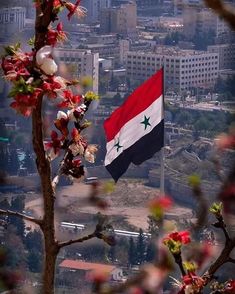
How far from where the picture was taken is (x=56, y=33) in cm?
96

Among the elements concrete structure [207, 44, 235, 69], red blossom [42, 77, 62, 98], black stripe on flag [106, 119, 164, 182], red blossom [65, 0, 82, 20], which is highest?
red blossom [65, 0, 82, 20]

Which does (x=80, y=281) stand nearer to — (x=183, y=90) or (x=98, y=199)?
(x=98, y=199)

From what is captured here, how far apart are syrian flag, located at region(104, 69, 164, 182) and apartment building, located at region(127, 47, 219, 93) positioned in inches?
346

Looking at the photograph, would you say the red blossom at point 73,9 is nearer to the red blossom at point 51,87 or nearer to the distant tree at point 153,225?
the red blossom at point 51,87

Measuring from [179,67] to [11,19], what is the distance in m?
2.39

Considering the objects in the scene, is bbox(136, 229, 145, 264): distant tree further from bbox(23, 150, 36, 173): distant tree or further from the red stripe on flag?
the red stripe on flag

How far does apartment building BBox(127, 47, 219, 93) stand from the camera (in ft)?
43.9

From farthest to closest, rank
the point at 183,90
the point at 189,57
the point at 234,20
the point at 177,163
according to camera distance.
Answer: the point at 183,90
the point at 189,57
the point at 177,163
the point at 234,20

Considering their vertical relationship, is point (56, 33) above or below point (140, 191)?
above

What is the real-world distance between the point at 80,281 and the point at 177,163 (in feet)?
16.1

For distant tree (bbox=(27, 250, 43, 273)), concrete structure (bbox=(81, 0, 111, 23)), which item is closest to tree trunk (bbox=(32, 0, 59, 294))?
distant tree (bbox=(27, 250, 43, 273))

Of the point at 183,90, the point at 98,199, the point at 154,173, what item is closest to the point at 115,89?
the point at 183,90

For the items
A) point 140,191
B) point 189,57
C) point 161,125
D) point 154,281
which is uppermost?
point 154,281

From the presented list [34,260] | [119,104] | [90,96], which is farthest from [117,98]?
[90,96]
